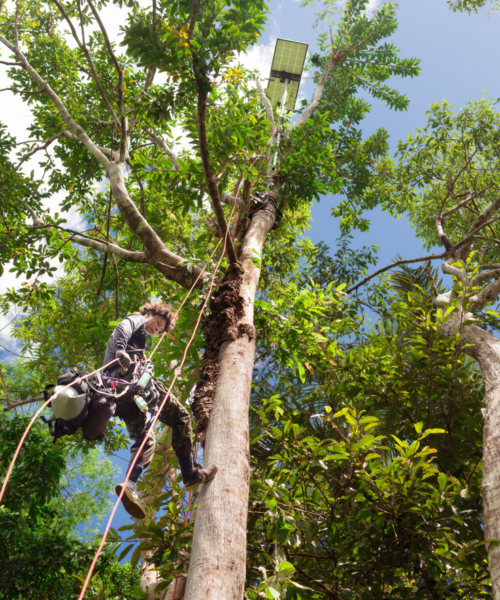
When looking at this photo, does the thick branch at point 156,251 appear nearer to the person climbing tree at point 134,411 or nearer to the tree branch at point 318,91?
the person climbing tree at point 134,411

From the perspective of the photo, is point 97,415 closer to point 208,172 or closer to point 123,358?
point 123,358

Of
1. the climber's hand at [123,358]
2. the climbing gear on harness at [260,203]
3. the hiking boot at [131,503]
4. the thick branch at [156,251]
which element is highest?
the climbing gear on harness at [260,203]

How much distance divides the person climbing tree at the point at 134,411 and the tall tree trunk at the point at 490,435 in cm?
174

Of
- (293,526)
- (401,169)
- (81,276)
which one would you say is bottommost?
(293,526)

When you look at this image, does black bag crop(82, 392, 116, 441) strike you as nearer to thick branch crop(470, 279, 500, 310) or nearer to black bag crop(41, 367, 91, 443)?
black bag crop(41, 367, 91, 443)

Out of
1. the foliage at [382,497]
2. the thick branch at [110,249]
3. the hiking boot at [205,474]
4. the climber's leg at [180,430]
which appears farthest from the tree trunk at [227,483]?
the thick branch at [110,249]

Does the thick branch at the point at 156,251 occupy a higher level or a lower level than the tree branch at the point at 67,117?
lower

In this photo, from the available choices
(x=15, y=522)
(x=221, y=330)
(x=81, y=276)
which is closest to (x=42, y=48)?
(x=81, y=276)

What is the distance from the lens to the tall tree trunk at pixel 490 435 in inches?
81.7

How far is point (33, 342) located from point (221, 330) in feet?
20.1

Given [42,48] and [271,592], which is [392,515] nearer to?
[271,592]

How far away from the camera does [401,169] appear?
7762 millimetres

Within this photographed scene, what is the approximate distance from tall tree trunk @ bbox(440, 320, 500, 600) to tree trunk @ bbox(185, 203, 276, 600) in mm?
1313

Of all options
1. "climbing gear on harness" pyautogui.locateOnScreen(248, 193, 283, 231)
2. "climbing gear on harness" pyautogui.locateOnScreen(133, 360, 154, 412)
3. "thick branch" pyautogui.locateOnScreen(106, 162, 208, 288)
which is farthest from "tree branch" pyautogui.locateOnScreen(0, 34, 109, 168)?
"climbing gear on harness" pyautogui.locateOnScreen(133, 360, 154, 412)
